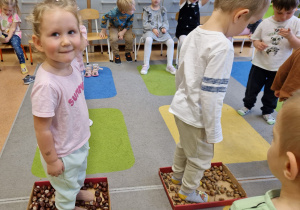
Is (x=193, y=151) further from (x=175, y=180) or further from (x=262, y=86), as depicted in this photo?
(x=262, y=86)

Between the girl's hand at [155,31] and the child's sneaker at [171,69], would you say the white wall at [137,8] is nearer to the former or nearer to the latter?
the girl's hand at [155,31]

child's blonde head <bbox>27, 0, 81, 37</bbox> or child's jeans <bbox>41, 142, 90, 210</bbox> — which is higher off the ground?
child's blonde head <bbox>27, 0, 81, 37</bbox>

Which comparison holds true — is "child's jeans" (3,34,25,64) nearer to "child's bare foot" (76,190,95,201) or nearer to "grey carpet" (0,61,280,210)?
"grey carpet" (0,61,280,210)

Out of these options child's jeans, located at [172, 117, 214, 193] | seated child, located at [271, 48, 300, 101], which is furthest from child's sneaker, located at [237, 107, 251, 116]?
child's jeans, located at [172, 117, 214, 193]

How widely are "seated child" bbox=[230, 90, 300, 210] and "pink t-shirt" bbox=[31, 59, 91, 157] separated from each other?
0.77m

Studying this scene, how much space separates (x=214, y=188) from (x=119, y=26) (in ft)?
10.1

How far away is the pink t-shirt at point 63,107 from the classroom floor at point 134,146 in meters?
0.19

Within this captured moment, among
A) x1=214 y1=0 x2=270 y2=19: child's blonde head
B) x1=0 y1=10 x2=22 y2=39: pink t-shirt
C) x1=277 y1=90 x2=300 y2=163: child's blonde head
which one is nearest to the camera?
x1=277 y1=90 x2=300 y2=163: child's blonde head

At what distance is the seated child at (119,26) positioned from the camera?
375 cm

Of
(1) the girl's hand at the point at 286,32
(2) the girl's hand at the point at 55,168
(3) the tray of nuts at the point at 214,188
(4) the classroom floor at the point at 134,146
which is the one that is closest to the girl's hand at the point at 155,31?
(4) the classroom floor at the point at 134,146

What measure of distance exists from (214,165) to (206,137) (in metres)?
0.66

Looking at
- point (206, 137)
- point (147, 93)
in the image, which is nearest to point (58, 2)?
point (206, 137)

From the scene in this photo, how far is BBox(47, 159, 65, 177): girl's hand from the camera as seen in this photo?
1106mm

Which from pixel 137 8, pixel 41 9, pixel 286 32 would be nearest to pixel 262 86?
pixel 286 32
